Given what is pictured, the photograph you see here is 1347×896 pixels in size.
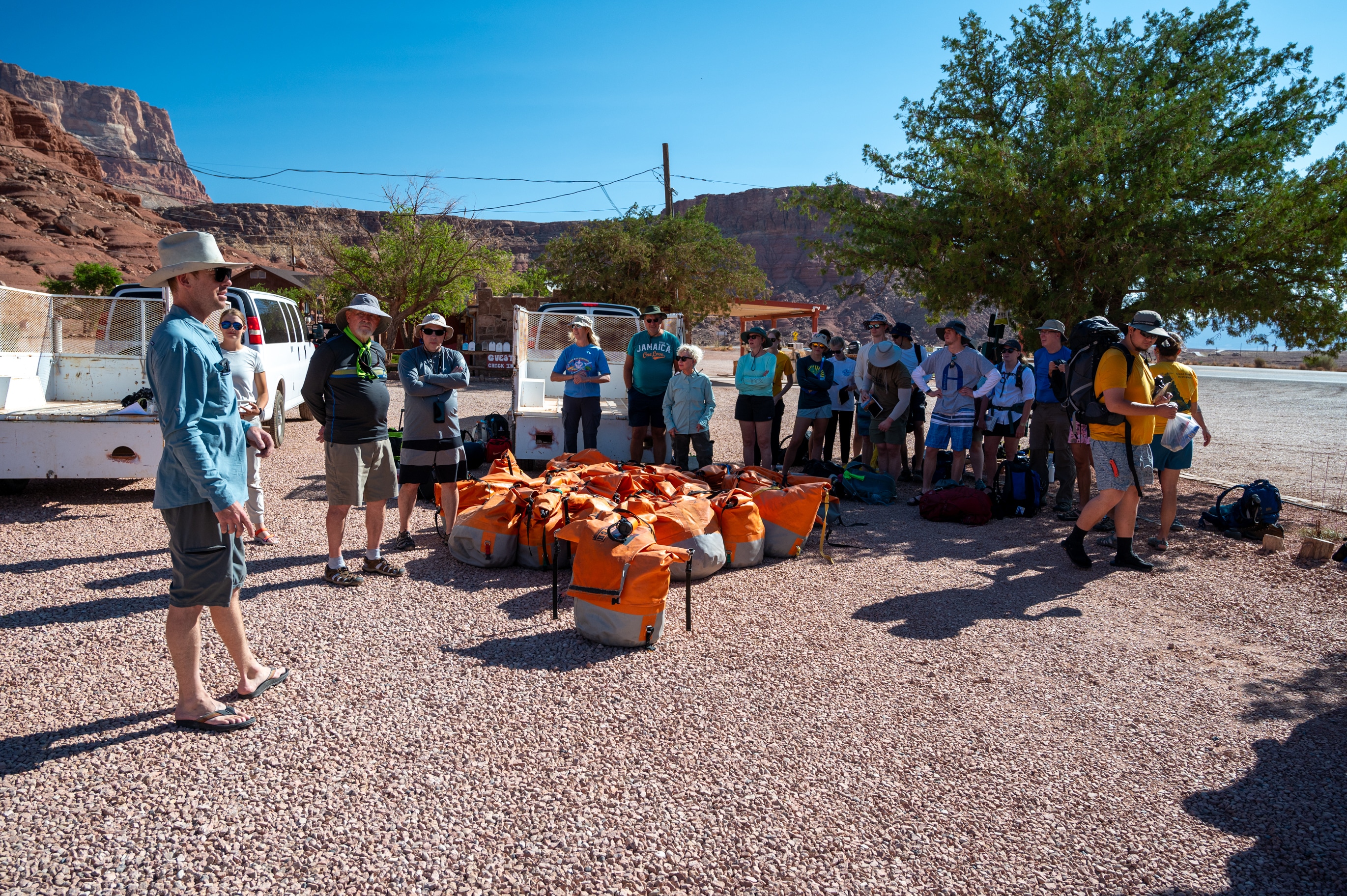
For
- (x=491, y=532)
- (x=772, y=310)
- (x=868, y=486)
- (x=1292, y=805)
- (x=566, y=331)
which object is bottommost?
(x=1292, y=805)

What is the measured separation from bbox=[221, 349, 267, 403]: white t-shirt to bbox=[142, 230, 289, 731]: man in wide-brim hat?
3133 mm

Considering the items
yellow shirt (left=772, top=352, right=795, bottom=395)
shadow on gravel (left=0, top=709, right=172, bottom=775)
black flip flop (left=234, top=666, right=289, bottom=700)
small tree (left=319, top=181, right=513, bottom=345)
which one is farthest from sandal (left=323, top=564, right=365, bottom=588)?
small tree (left=319, top=181, right=513, bottom=345)

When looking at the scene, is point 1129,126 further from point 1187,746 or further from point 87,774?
point 87,774

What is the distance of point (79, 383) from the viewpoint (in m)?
8.20

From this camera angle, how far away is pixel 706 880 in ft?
7.88

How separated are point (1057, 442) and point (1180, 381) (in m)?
1.47

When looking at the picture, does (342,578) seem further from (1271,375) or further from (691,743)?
(1271,375)

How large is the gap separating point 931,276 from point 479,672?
793 centimetres

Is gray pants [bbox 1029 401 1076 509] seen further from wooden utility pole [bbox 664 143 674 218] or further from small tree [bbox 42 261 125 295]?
small tree [bbox 42 261 125 295]

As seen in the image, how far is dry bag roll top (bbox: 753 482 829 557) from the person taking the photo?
5.82 m

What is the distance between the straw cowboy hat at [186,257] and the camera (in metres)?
2.93

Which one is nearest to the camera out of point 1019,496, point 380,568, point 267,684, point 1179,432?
point 267,684

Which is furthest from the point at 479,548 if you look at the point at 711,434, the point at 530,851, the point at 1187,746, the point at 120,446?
the point at 711,434

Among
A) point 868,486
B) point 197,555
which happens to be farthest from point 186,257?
point 868,486
